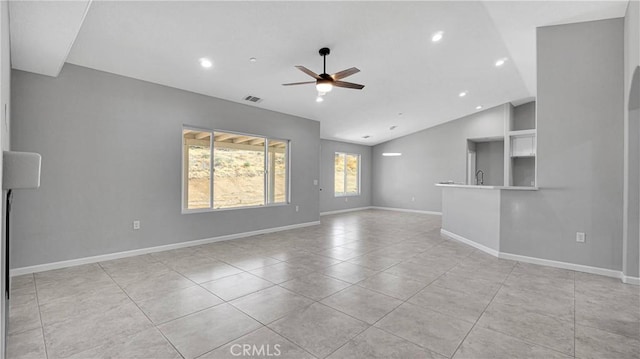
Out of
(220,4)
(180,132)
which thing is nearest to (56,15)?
(220,4)

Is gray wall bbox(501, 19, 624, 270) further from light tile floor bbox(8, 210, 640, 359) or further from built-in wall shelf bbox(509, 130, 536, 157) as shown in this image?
built-in wall shelf bbox(509, 130, 536, 157)

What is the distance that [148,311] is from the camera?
2656 mm

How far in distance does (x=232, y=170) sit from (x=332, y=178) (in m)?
4.65

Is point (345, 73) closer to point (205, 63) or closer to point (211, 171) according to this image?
point (205, 63)

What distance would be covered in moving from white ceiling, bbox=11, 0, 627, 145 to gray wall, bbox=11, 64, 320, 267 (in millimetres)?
273

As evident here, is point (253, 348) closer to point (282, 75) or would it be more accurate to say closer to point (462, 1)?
point (282, 75)

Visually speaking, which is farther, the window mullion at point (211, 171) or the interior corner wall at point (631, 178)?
the window mullion at point (211, 171)

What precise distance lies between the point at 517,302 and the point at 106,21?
5468 millimetres

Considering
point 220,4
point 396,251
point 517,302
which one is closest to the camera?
point 517,302

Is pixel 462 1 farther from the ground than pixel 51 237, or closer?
farther from the ground

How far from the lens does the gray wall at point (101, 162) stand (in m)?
3.71

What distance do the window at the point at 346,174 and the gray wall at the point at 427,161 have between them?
937 mm

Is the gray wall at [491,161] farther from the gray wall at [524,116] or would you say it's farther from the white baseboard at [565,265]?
the white baseboard at [565,265]

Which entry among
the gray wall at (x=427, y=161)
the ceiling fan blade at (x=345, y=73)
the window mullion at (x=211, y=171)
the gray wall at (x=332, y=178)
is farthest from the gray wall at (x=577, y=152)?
the gray wall at (x=332, y=178)
